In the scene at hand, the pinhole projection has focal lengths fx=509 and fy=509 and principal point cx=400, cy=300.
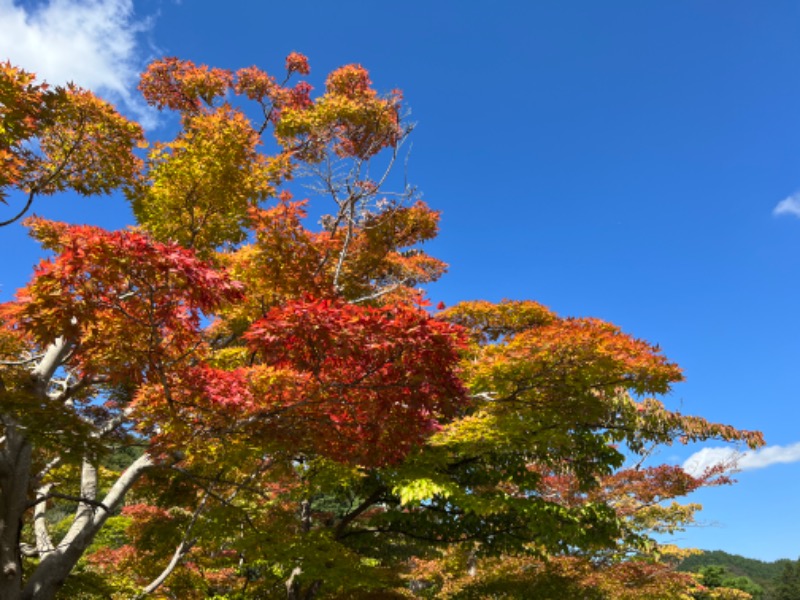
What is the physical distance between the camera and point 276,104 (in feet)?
36.4

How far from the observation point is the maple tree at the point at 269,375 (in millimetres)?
4797

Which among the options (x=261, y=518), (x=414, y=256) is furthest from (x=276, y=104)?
(x=261, y=518)

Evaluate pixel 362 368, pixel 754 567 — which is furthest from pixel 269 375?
pixel 754 567

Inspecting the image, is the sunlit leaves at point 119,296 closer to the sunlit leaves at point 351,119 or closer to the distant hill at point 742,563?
the sunlit leaves at point 351,119

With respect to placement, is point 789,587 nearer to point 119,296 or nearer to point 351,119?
point 351,119

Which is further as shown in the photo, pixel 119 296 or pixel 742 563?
pixel 742 563

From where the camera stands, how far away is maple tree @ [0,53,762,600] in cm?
480

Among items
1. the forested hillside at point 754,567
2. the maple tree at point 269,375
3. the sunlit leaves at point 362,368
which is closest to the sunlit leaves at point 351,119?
the maple tree at point 269,375

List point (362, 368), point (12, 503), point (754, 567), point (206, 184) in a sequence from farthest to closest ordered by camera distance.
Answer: point (754, 567) < point (206, 184) < point (12, 503) < point (362, 368)

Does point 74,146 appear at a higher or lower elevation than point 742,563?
lower

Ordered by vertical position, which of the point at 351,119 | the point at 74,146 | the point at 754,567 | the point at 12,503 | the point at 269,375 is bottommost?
the point at 12,503

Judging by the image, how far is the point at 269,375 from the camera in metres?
5.21

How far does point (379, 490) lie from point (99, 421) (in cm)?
578

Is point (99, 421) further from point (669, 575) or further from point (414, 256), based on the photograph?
point (669, 575)
